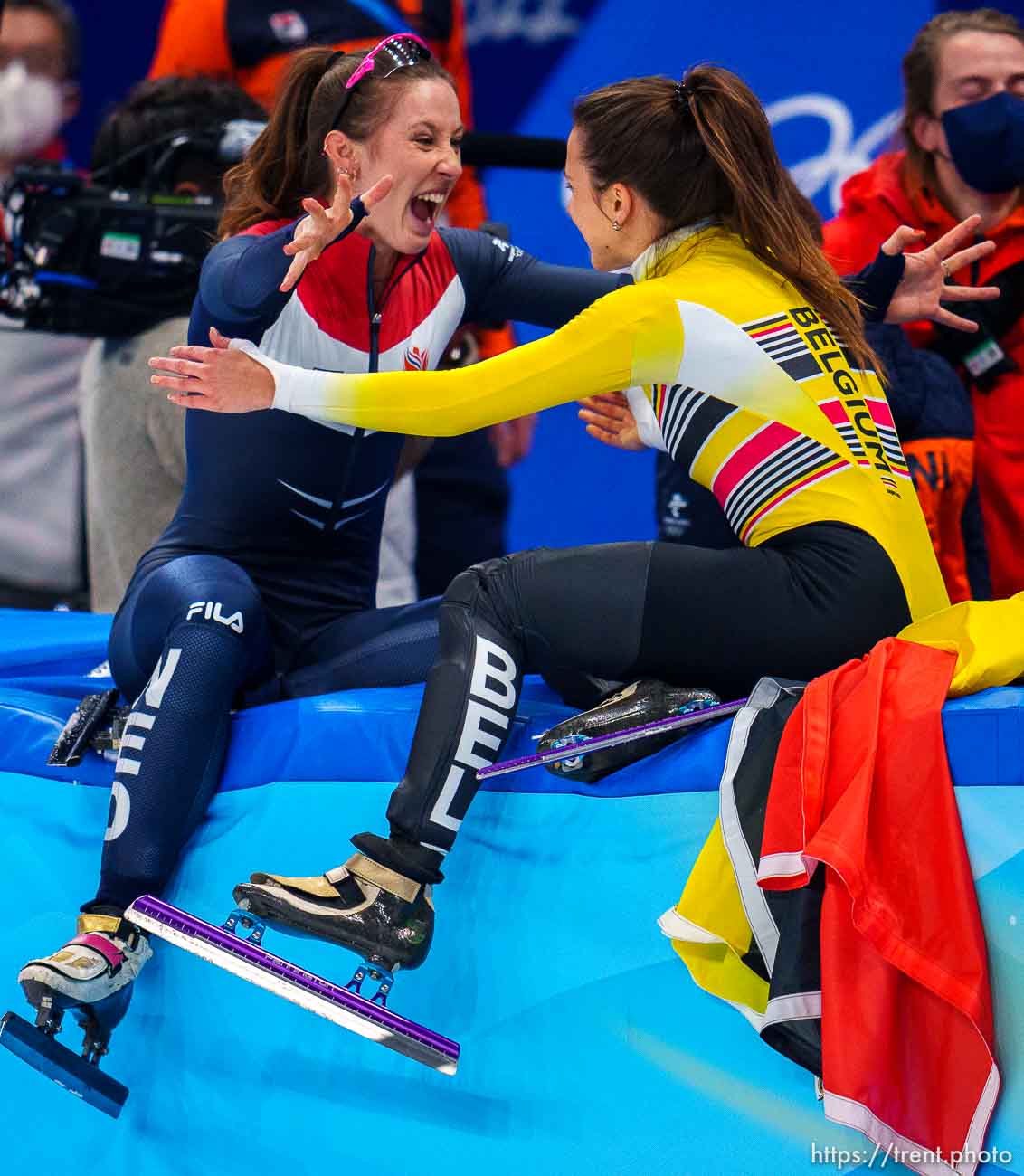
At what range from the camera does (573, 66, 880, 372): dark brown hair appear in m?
2.33

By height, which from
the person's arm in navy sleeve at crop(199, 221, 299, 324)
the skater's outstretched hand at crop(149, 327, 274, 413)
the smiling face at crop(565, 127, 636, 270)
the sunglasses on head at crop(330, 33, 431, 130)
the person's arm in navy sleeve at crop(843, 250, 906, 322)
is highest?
the sunglasses on head at crop(330, 33, 431, 130)

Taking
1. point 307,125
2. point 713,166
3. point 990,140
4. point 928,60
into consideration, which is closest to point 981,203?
point 990,140

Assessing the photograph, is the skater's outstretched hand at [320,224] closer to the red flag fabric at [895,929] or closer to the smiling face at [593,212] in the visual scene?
the smiling face at [593,212]

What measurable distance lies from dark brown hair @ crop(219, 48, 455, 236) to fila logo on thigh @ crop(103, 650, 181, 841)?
28.2 inches

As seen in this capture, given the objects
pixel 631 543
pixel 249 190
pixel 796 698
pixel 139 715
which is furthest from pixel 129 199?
pixel 796 698

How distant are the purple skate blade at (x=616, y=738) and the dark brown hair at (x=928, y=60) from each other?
58.2 inches

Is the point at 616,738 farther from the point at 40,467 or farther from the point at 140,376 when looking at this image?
the point at 40,467

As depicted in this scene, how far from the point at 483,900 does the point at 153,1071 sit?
0.57 meters

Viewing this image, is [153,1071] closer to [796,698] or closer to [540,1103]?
[540,1103]

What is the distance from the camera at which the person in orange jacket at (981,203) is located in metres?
3.14

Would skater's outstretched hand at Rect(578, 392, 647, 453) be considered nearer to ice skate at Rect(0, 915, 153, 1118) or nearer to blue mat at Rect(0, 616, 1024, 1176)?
blue mat at Rect(0, 616, 1024, 1176)

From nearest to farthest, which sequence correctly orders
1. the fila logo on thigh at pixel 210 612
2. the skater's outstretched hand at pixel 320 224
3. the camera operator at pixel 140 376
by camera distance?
the skater's outstretched hand at pixel 320 224 → the fila logo on thigh at pixel 210 612 → the camera operator at pixel 140 376

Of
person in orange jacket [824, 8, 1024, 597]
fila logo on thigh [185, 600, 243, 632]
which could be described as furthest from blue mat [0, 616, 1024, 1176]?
person in orange jacket [824, 8, 1024, 597]

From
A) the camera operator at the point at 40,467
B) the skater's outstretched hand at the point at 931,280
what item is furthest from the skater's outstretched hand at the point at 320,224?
the camera operator at the point at 40,467
